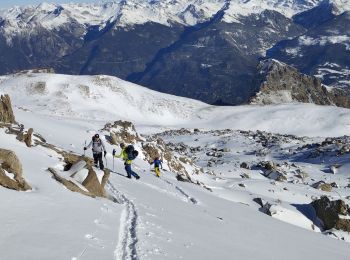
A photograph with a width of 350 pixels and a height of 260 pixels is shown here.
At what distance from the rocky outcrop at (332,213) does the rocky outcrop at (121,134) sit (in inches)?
755

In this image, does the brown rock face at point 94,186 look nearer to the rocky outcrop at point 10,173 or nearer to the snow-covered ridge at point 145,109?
the rocky outcrop at point 10,173

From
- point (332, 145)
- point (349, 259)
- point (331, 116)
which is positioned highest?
point (331, 116)

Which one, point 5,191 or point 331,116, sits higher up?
point 331,116

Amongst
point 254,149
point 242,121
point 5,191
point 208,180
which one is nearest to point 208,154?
point 254,149

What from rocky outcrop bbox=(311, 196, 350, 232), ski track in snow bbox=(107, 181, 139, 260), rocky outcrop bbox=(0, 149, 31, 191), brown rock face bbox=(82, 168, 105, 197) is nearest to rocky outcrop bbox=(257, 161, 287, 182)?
rocky outcrop bbox=(311, 196, 350, 232)

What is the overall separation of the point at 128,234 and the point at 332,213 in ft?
60.6

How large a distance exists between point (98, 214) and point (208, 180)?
29998 millimetres

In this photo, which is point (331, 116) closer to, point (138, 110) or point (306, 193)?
point (138, 110)

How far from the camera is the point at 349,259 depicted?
16.8m

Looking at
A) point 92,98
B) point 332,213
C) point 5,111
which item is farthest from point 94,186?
point 92,98

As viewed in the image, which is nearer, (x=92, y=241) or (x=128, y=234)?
(x=92, y=241)

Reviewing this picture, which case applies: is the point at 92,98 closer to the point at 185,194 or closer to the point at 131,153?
the point at 131,153

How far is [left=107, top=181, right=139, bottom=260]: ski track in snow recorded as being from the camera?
→ 11528 mm

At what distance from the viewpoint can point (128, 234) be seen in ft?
44.1
